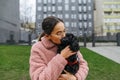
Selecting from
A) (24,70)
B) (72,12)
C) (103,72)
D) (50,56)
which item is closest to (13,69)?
(24,70)

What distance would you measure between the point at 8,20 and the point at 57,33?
4440 cm

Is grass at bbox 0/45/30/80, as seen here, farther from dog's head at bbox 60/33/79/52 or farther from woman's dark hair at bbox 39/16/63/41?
dog's head at bbox 60/33/79/52

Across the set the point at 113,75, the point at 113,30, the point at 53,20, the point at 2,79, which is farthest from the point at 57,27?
the point at 113,30

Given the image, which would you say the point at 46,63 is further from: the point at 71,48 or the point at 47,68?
the point at 71,48

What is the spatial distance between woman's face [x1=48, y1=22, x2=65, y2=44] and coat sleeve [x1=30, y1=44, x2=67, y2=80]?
0.43ft

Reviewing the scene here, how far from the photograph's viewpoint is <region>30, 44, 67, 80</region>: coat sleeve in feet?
9.77

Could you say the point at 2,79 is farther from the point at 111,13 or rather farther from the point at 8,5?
the point at 111,13

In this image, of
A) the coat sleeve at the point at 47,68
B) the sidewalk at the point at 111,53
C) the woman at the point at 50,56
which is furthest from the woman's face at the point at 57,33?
the sidewalk at the point at 111,53

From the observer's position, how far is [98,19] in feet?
368

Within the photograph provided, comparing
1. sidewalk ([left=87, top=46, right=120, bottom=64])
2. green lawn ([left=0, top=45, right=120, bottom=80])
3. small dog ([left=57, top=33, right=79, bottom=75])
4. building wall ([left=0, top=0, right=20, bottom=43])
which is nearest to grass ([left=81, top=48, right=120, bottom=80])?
green lawn ([left=0, top=45, right=120, bottom=80])

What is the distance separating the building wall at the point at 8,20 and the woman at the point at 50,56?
124 feet

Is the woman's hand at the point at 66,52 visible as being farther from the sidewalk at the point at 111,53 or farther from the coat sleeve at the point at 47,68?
the sidewalk at the point at 111,53

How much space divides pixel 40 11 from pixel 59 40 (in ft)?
370

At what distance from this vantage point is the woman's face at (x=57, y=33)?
304 cm
